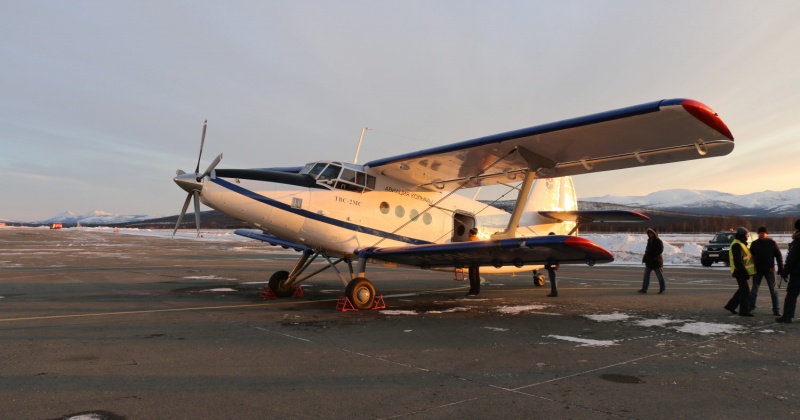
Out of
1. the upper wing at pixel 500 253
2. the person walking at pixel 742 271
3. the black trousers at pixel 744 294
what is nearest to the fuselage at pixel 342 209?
the upper wing at pixel 500 253

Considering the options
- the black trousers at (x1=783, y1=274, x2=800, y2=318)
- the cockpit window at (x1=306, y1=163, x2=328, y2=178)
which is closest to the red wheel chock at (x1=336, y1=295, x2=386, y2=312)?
the cockpit window at (x1=306, y1=163, x2=328, y2=178)

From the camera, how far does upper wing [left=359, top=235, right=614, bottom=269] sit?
7391mm

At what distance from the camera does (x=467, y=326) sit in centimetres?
738

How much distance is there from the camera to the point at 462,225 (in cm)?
1130

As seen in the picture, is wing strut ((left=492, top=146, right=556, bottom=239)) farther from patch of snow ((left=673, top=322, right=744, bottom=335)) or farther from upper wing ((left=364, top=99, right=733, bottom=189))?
patch of snow ((left=673, top=322, right=744, bottom=335))

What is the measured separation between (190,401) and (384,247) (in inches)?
244

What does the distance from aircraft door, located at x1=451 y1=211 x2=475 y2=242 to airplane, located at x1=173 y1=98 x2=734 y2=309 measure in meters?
0.03

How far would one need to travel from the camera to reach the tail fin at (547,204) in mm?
13094

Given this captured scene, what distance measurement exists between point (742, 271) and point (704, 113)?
3773 millimetres

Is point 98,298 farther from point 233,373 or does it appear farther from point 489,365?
point 489,365

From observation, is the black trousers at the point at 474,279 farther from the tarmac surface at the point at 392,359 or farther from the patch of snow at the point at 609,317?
the patch of snow at the point at 609,317

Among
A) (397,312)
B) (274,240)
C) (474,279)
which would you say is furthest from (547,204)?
(274,240)

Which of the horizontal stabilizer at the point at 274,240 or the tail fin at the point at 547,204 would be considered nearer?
the horizontal stabilizer at the point at 274,240

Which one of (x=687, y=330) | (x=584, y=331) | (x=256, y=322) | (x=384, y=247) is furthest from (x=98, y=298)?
(x=687, y=330)
